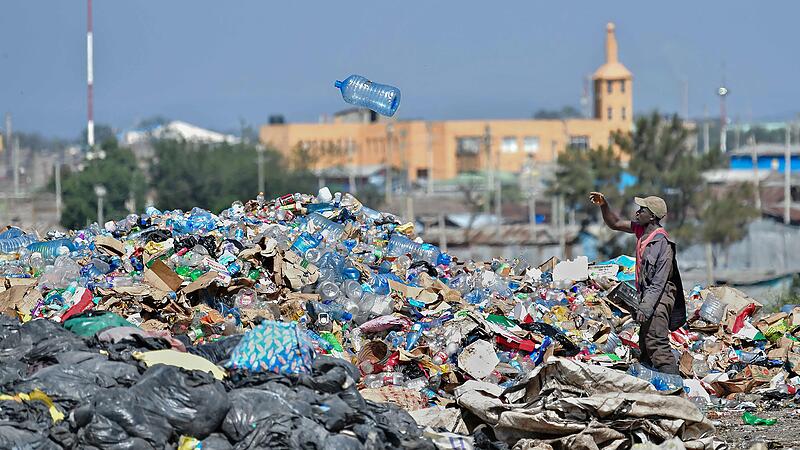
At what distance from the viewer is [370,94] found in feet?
38.8

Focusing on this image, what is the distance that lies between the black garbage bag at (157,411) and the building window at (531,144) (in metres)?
70.7

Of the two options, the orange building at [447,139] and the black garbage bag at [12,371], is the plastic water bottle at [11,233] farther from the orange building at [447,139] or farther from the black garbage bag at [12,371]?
the orange building at [447,139]

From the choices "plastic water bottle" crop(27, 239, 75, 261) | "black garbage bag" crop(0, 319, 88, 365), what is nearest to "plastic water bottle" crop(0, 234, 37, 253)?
"plastic water bottle" crop(27, 239, 75, 261)

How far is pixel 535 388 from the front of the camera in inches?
266

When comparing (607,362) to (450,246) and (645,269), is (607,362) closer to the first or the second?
(645,269)

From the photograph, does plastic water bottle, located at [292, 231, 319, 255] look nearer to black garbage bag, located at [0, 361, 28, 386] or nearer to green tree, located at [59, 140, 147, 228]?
black garbage bag, located at [0, 361, 28, 386]

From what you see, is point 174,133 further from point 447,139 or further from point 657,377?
point 657,377

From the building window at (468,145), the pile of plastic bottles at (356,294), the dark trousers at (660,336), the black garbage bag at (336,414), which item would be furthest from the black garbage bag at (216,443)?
the building window at (468,145)

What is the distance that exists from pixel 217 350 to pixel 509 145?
70.8m

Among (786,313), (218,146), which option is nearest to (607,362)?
(786,313)

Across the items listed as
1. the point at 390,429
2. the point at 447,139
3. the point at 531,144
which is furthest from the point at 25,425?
the point at 531,144

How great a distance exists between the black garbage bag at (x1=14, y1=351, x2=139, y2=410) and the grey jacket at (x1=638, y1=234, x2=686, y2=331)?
328 cm

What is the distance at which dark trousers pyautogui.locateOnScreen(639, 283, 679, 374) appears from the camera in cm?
777

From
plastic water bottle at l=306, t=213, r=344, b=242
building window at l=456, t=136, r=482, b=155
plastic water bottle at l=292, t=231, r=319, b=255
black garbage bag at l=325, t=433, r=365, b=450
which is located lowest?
black garbage bag at l=325, t=433, r=365, b=450
